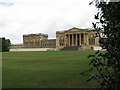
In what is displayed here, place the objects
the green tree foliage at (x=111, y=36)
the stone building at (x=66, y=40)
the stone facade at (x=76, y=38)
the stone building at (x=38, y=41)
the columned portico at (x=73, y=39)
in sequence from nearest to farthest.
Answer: the green tree foliage at (x=111, y=36), the stone facade at (x=76, y=38), the stone building at (x=66, y=40), the columned portico at (x=73, y=39), the stone building at (x=38, y=41)

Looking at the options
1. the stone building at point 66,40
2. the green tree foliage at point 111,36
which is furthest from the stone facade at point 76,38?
the green tree foliage at point 111,36

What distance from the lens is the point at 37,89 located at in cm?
812

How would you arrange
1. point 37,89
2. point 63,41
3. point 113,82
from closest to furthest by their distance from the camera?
point 113,82 → point 37,89 → point 63,41

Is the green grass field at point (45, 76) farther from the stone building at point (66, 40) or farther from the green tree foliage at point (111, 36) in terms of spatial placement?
the stone building at point (66, 40)

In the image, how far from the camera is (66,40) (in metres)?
120

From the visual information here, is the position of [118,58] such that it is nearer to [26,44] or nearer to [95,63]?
[95,63]

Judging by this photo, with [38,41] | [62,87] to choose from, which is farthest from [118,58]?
[38,41]

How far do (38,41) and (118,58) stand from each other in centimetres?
13387

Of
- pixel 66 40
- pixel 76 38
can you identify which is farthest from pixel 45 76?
pixel 66 40

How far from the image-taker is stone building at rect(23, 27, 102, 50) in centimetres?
11331

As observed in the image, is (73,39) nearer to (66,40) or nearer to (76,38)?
(76,38)

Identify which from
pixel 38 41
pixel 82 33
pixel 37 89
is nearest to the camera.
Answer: pixel 37 89

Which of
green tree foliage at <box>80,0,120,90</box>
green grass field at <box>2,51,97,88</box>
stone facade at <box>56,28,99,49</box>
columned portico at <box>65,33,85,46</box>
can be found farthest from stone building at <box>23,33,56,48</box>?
green tree foliage at <box>80,0,120,90</box>

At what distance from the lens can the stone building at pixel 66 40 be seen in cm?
11331
